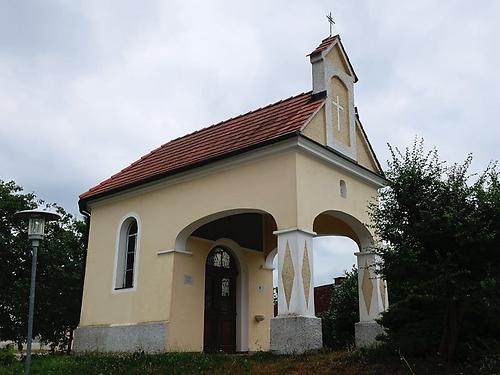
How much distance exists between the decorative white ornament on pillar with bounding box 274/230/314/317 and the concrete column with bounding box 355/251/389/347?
8.07 feet

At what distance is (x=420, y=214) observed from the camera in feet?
33.0

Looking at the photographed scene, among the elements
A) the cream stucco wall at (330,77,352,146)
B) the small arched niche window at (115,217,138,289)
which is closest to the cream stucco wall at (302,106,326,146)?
the cream stucco wall at (330,77,352,146)

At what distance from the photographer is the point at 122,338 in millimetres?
15383

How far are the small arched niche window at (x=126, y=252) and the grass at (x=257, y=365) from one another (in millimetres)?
3151

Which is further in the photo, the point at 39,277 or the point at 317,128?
the point at 39,277

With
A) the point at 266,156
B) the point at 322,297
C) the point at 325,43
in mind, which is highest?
the point at 325,43

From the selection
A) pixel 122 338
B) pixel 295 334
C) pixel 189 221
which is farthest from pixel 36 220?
pixel 295 334

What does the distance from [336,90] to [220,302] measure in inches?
274

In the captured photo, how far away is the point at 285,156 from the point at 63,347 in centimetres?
1582

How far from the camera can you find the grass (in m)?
9.93

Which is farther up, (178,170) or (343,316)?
(178,170)

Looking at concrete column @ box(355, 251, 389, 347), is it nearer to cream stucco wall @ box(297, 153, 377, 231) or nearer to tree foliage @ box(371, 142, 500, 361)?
cream stucco wall @ box(297, 153, 377, 231)

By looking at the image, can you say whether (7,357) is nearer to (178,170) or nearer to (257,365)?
(178,170)

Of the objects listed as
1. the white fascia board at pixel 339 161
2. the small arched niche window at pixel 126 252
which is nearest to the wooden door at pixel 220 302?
the small arched niche window at pixel 126 252
